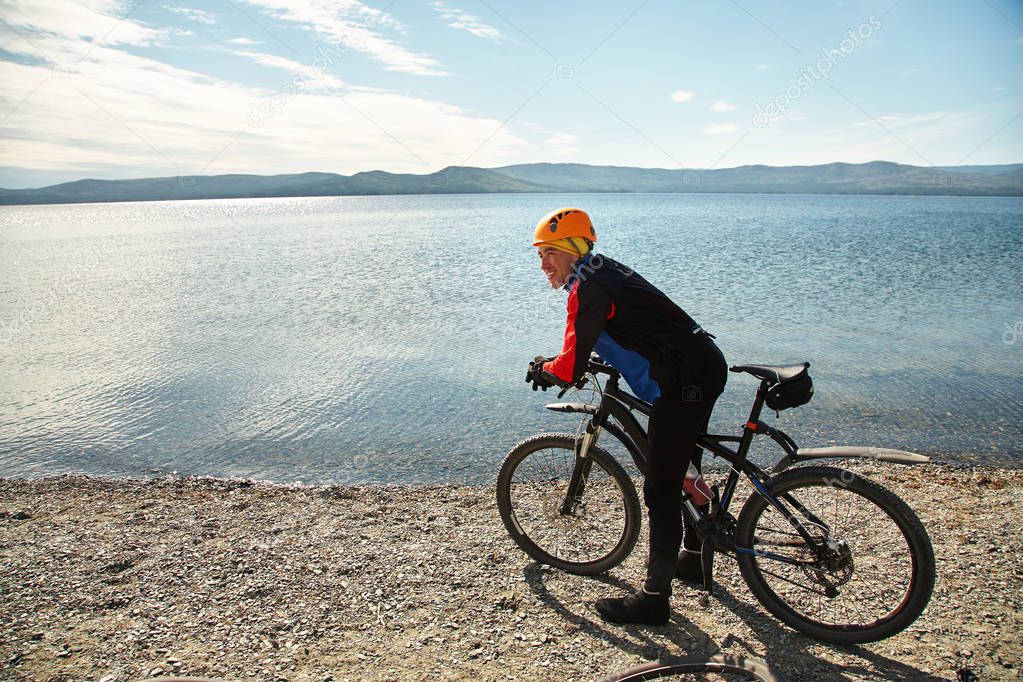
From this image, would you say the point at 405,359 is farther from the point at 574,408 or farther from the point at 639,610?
the point at 639,610

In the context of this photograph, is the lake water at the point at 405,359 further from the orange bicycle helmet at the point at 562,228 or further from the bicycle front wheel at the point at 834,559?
the orange bicycle helmet at the point at 562,228

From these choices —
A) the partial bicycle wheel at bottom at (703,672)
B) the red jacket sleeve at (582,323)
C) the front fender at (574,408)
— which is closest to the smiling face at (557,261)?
the red jacket sleeve at (582,323)

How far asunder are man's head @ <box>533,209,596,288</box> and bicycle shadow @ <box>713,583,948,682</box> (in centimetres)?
250

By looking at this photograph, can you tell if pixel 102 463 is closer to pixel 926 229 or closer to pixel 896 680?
pixel 896 680

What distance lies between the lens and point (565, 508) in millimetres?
4816

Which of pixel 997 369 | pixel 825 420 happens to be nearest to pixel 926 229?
pixel 997 369

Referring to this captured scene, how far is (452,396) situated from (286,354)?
18.8ft

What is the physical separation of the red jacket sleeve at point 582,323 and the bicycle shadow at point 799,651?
1.93 m

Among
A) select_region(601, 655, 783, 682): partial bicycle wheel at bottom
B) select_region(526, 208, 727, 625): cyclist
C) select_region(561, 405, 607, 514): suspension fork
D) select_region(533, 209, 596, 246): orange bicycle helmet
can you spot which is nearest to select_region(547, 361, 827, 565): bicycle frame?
select_region(561, 405, 607, 514): suspension fork

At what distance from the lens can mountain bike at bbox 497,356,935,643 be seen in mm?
3682

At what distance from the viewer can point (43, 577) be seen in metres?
4.95

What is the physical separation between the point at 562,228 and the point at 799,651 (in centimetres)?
290

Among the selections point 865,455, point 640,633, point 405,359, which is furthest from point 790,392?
point 405,359

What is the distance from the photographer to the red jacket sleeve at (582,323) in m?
3.78
